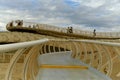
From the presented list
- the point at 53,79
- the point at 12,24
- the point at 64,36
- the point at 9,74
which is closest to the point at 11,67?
the point at 9,74

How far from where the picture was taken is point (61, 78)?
7.07m

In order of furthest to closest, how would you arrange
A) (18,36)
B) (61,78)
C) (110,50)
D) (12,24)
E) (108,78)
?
(12,24) < (18,36) < (61,78) < (108,78) < (110,50)

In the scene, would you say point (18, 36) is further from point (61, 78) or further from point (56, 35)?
point (61, 78)

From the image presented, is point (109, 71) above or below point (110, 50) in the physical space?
below

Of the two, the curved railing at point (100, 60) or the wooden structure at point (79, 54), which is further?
the curved railing at point (100, 60)

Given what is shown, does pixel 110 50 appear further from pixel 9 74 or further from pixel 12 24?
pixel 12 24

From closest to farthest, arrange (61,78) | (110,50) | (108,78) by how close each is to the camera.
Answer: (110,50) → (108,78) → (61,78)

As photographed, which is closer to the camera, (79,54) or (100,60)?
(100,60)

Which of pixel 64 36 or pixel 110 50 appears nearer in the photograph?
pixel 110 50

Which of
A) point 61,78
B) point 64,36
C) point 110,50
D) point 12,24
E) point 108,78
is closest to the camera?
point 110,50

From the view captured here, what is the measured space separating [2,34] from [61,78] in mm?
32582

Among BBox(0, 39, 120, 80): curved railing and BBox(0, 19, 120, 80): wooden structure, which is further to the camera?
BBox(0, 39, 120, 80): curved railing

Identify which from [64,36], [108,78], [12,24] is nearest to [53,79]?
[108,78]

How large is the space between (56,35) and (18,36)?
5.05 m
